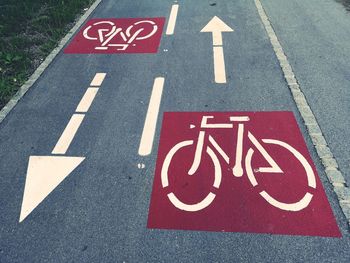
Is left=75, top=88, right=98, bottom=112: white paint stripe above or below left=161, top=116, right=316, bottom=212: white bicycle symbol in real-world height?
below

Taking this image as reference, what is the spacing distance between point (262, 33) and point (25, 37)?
614 cm

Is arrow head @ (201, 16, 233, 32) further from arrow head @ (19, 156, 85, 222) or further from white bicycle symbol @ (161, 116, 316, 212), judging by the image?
arrow head @ (19, 156, 85, 222)

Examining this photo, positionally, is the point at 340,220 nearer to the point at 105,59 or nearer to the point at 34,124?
the point at 34,124

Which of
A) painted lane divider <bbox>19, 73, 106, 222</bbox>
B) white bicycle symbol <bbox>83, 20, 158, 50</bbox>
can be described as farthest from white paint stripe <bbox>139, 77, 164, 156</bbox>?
white bicycle symbol <bbox>83, 20, 158, 50</bbox>

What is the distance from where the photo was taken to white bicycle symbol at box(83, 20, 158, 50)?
819 cm

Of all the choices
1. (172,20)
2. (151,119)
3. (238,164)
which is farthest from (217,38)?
(238,164)

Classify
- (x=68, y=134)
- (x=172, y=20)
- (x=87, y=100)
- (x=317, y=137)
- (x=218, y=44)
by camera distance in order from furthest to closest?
(x=172, y=20)
(x=218, y=44)
(x=87, y=100)
(x=68, y=134)
(x=317, y=137)

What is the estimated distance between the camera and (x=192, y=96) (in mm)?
6184

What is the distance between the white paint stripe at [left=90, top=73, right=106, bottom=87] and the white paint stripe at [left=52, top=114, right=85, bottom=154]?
1.11 m

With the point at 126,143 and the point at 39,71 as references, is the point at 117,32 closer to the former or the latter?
the point at 39,71

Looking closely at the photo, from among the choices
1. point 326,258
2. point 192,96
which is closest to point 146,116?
point 192,96

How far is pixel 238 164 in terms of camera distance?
466 centimetres

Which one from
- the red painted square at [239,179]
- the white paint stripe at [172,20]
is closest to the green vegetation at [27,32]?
the white paint stripe at [172,20]

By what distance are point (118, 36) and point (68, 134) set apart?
3.95 m
